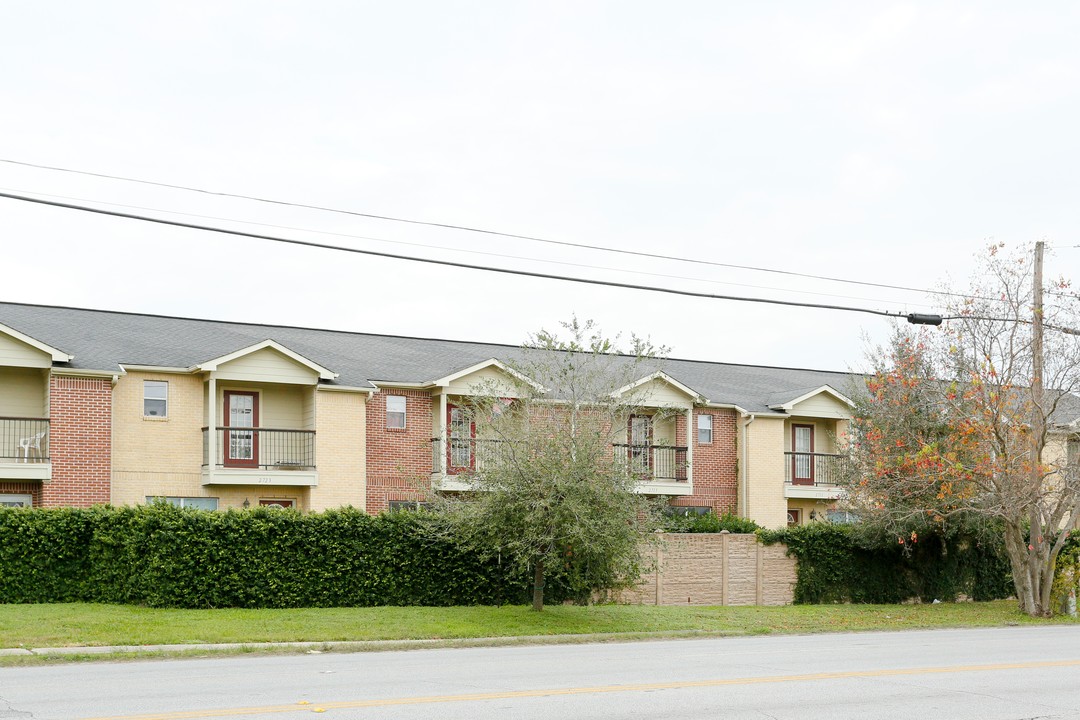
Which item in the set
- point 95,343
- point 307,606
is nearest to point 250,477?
point 95,343

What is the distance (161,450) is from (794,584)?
16.6 m

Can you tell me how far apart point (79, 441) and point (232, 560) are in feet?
30.8

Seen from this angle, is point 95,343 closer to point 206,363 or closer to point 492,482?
point 206,363

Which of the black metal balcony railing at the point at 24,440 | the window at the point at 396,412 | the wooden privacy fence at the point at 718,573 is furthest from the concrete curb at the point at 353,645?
the window at the point at 396,412

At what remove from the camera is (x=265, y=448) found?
108 ft

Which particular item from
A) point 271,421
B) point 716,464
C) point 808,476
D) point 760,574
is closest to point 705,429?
point 716,464

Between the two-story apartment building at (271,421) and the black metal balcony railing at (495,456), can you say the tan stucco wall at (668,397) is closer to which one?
the two-story apartment building at (271,421)

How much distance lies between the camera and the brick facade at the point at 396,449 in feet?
112

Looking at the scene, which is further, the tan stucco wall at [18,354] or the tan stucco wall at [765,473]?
the tan stucco wall at [765,473]

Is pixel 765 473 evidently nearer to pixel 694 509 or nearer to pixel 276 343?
pixel 694 509

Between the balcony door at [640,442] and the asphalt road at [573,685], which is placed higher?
the balcony door at [640,442]

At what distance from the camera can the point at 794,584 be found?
2936 centimetres

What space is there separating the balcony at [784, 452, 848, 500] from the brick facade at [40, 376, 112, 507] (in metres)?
21.3

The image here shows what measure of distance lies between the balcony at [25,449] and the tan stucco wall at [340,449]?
6.93 m
